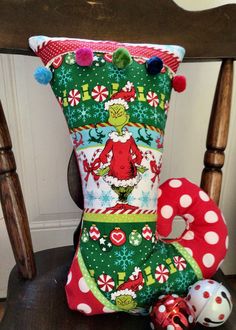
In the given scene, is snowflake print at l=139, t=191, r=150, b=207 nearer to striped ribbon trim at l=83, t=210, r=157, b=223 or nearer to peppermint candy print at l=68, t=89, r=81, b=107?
striped ribbon trim at l=83, t=210, r=157, b=223

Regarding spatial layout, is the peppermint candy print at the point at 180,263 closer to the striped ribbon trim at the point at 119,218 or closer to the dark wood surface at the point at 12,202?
the striped ribbon trim at the point at 119,218

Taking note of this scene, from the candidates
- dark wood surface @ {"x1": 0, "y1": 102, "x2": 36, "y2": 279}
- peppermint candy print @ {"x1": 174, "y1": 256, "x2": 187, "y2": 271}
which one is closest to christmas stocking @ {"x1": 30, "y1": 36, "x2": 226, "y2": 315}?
peppermint candy print @ {"x1": 174, "y1": 256, "x2": 187, "y2": 271}

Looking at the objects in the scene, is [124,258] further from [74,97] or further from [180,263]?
[74,97]

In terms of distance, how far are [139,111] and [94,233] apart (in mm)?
187

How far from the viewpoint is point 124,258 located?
456 millimetres

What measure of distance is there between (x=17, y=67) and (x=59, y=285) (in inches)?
17.8

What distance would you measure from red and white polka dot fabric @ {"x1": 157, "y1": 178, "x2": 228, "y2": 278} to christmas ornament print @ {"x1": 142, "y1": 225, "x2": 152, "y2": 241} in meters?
0.04

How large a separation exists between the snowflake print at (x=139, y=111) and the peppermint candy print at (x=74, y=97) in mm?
80

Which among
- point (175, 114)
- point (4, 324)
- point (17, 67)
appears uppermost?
point (17, 67)

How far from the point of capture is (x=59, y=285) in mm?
536

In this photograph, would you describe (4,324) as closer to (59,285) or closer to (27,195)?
(59,285)

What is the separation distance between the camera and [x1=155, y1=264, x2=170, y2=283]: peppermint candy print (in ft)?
1.51

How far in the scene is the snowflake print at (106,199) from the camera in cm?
46

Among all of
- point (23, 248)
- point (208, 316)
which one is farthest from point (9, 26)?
point (208, 316)
